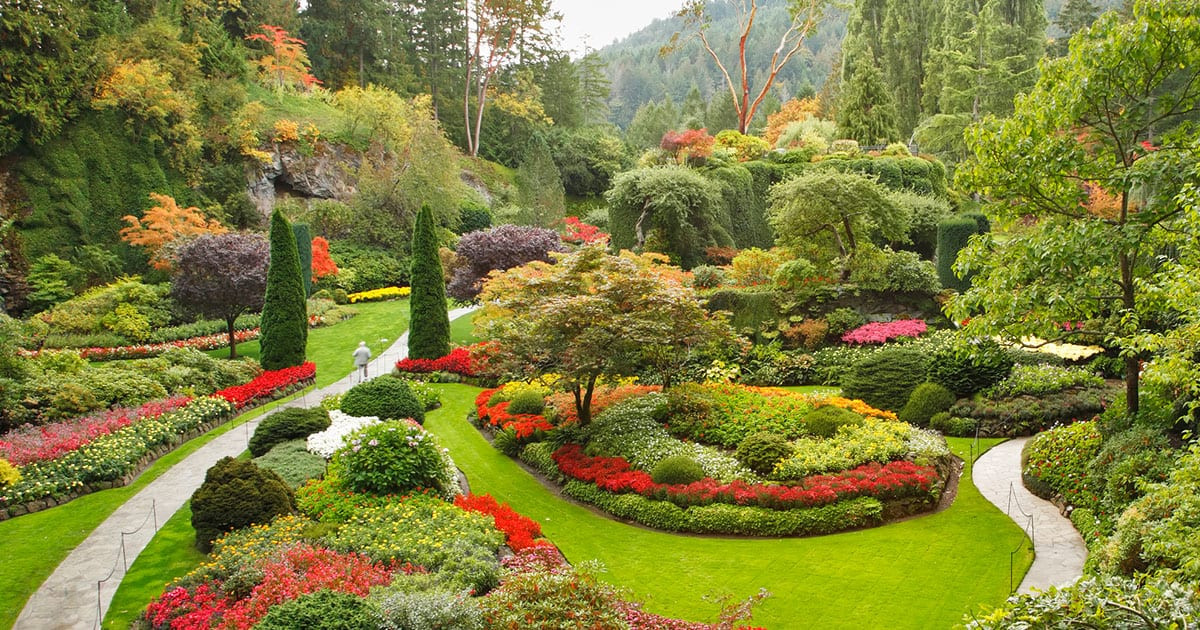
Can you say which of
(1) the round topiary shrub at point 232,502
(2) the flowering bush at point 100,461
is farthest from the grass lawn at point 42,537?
(1) the round topiary shrub at point 232,502

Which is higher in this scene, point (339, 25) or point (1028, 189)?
point (339, 25)

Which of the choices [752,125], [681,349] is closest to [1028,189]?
[681,349]

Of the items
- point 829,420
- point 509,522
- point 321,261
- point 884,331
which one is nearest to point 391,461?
point 509,522

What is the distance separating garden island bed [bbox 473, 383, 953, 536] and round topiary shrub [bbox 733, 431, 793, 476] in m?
0.02

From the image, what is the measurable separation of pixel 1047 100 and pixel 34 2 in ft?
109

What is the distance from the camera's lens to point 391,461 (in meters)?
11.2

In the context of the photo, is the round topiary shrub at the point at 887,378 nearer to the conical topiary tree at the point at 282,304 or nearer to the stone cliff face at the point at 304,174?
the conical topiary tree at the point at 282,304

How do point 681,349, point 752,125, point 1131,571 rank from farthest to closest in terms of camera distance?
point 752,125, point 681,349, point 1131,571

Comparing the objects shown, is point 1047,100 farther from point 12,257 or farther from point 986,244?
point 12,257

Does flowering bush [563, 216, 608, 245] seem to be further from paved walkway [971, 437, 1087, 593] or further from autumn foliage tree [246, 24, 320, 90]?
paved walkway [971, 437, 1087, 593]

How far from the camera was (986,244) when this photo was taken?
35.3 ft

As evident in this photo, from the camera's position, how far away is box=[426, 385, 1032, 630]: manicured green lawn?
8289 mm

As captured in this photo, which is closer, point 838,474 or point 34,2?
point 838,474

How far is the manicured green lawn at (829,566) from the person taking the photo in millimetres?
8289
